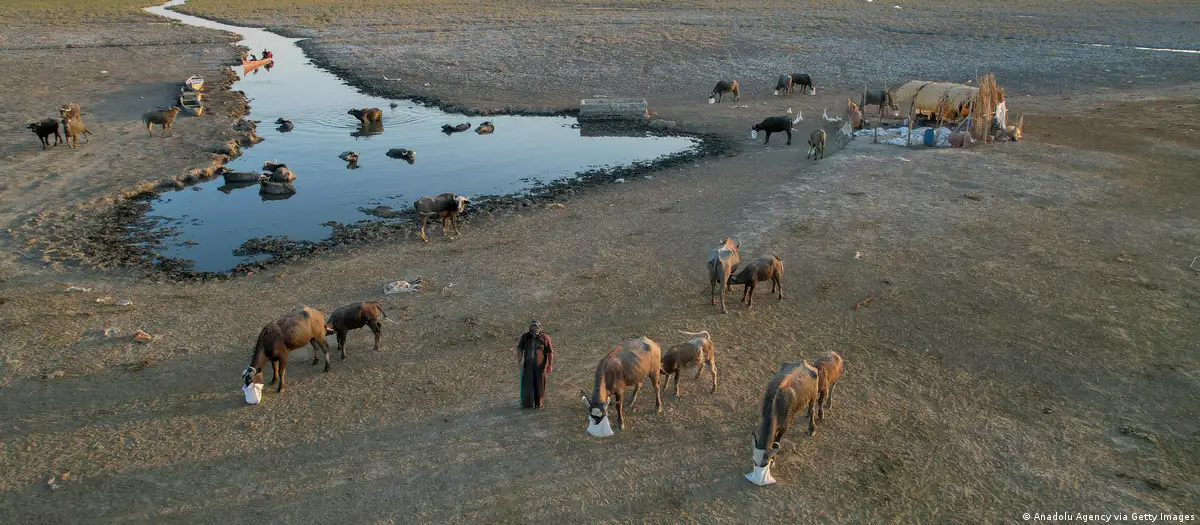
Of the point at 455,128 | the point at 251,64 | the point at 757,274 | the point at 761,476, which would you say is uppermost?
the point at 251,64

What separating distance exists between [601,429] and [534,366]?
1338mm

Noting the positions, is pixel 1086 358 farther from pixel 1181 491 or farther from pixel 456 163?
pixel 456 163

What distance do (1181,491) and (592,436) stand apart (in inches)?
279

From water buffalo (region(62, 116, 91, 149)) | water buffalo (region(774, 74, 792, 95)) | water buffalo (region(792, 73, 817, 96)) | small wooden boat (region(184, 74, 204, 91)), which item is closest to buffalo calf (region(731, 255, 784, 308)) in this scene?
water buffalo (region(774, 74, 792, 95))

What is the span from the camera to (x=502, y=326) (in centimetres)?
1346

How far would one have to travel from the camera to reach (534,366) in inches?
412

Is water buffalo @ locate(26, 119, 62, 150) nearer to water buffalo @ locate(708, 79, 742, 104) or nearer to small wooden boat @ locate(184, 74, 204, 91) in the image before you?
small wooden boat @ locate(184, 74, 204, 91)

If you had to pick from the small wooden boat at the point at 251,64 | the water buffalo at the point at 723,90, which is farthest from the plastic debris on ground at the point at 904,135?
the small wooden boat at the point at 251,64

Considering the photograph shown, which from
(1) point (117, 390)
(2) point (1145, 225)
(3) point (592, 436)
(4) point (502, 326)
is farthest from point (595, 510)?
(2) point (1145, 225)

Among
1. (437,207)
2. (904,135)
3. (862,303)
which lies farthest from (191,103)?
(862,303)

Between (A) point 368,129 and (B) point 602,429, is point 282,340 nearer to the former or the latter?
(B) point 602,429

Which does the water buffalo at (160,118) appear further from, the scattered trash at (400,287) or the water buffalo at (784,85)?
the water buffalo at (784,85)

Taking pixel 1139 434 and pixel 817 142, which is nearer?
pixel 1139 434

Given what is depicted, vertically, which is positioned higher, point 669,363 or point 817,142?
point 817,142
